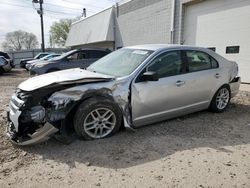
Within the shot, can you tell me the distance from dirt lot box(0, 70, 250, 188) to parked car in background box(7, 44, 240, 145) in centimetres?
24

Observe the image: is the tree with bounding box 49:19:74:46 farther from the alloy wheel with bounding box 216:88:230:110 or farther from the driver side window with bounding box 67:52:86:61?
the alloy wheel with bounding box 216:88:230:110

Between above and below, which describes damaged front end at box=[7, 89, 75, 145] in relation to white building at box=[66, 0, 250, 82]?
below

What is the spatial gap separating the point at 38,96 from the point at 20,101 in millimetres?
316

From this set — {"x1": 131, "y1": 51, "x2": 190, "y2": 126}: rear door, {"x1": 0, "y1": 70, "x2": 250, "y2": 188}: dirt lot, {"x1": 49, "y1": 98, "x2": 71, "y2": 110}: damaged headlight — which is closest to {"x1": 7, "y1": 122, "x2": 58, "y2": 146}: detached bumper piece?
{"x1": 0, "y1": 70, "x2": 250, "y2": 188}: dirt lot

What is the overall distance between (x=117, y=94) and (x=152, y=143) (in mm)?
992

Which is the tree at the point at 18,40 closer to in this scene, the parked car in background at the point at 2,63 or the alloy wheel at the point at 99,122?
the parked car in background at the point at 2,63

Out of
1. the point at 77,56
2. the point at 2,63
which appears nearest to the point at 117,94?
the point at 77,56

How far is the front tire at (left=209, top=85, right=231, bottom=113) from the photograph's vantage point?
5.79m

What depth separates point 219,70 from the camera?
5.71m

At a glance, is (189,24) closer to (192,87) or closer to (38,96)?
(192,87)

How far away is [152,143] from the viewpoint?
4.21 meters

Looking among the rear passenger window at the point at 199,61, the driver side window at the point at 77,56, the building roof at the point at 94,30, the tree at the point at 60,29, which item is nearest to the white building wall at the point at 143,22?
the building roof at the point at 94,30

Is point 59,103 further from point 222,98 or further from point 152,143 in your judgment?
point 222,98

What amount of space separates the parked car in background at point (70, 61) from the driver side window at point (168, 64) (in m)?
7.00
